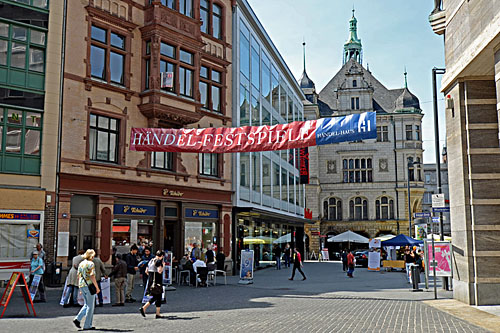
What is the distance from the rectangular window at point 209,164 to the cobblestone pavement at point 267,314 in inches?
377

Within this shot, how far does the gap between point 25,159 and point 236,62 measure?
1510 centimetres

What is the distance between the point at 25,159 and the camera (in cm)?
2103

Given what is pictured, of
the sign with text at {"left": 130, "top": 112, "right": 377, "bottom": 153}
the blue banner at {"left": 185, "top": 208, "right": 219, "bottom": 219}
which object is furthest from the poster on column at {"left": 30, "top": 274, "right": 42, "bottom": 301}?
the blue banner at {"left": 185, "top": 208, "right": 219, "bottom": 219}

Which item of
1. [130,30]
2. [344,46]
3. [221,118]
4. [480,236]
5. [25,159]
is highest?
[344,46]

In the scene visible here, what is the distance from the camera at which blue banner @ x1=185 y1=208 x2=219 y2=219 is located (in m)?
28.2

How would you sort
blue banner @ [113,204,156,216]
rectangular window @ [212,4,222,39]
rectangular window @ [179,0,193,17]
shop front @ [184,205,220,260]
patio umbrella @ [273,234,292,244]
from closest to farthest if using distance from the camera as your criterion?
blue banner @ [113,204,156,216]
rectangular window @ [179,0,193,17]
shop front @ [184,205,220,260]
rectangular window @ [212,4,222,39]
patio umbrella @ [273,234,292,244]

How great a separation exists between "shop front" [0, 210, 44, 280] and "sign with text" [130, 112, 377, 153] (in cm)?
482

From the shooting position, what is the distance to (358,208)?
6956 cm

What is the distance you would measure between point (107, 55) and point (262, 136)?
954 centimetres

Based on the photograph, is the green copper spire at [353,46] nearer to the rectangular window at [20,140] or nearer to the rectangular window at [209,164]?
the rectangular window at [209,164]

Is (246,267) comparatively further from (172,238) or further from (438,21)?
(438,21)

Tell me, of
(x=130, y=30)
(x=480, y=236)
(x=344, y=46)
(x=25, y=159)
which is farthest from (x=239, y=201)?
(x=344, y=46)

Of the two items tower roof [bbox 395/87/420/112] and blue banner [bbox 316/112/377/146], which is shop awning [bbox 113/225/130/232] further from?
tower roof [bbox 395/87/420/112]

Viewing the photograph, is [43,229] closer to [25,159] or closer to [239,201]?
[25,159]
